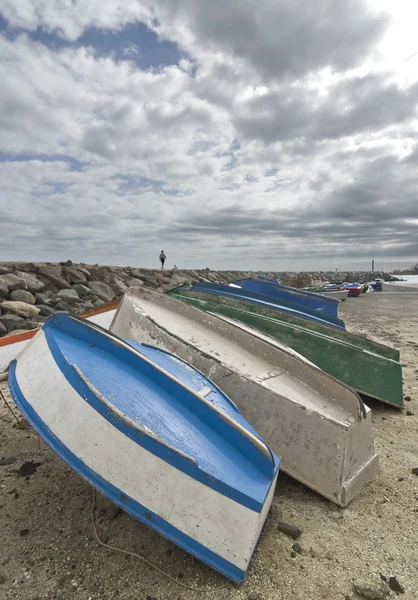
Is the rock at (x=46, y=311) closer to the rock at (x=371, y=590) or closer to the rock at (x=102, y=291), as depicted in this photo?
the rock at (x=102, y=291)

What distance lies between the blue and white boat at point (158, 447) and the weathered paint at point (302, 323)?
114 inches

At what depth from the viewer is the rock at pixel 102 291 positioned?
1306cm

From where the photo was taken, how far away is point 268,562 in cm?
209

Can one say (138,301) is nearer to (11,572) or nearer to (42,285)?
(11,572)

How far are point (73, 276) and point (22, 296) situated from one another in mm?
3764

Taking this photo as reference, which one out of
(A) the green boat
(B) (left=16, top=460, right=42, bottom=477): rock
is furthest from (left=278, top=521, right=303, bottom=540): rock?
(A) the green boat

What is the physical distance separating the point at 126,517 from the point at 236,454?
33.9 inches

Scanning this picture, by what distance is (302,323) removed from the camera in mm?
5434

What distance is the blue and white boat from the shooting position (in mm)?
1880

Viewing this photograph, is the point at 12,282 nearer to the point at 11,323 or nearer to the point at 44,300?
the point at 44,300

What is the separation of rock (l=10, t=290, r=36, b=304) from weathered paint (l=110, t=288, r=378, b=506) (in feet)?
23.6

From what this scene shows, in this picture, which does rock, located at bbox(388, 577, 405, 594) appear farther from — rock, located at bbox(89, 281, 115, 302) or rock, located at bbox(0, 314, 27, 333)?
rock, located at bbox(89, 281, 115, 302)

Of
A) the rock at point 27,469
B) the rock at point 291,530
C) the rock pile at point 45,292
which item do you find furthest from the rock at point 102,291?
the rock at point 291,530


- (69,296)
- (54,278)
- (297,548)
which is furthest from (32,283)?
(297,548)
